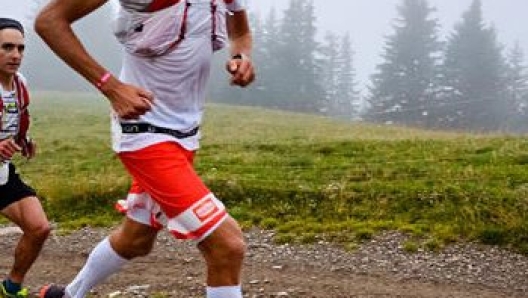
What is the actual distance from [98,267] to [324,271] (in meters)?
3.15

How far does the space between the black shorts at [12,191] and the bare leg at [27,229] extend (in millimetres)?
38

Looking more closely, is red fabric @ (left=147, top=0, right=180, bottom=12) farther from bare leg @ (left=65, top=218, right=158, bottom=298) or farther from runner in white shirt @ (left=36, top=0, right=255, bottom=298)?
bare leg @ (left=65, top=218, right=158, bottom=298)

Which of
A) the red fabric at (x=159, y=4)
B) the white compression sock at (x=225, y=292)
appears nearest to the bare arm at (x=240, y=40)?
the red fabric at (x=159, y=4)

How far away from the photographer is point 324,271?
7688 mm

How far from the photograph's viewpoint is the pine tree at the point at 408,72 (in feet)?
251

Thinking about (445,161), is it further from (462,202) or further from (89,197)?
(89,197)

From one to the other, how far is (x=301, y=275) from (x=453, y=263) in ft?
5.29

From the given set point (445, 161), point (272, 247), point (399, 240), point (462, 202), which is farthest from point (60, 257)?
point (445, 161)

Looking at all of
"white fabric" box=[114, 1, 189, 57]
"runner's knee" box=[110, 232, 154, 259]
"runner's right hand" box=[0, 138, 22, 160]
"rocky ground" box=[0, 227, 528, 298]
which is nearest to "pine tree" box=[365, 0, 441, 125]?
"rocky ground" box=[0, 227, 528, 298]

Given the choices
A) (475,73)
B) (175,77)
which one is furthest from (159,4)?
(475,73)

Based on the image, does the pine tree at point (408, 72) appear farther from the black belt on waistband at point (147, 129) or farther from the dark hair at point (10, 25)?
the black belt on waistband at point (147, 129)

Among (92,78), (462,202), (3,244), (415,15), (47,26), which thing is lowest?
(3,244)

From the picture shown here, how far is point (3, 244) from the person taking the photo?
30.8ft

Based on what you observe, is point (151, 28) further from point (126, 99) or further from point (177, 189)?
point (177, 189)
